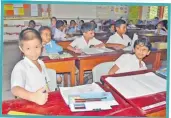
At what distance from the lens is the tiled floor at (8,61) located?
172cm

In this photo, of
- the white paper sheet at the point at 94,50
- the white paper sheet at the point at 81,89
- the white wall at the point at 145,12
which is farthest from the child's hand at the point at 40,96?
the white wall at the point at 145,12

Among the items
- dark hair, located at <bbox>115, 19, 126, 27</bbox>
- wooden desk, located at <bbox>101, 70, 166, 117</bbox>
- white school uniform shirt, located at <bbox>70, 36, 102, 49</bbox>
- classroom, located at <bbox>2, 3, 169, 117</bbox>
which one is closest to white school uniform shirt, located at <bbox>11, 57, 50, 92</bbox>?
classroom, located at <bbox>2, 3, 169, 117</bbox>

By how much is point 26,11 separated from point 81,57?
1.40 feet

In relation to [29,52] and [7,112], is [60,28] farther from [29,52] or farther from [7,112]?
[7,112]

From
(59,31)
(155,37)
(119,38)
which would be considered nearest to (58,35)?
(59,31)

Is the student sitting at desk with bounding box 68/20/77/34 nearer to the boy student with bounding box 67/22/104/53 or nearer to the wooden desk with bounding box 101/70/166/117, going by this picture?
the boy student with bounding box 67/22/104/53

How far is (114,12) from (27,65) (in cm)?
61

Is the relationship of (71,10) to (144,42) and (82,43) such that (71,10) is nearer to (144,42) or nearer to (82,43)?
(82,43)

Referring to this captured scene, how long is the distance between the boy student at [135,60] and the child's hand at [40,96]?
413mm

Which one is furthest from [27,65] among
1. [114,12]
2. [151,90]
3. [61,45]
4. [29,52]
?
[151,90]

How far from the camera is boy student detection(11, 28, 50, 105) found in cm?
173

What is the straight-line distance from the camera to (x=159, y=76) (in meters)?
1.79

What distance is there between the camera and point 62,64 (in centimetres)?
177

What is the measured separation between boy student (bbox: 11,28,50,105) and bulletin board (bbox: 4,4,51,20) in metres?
0.09
